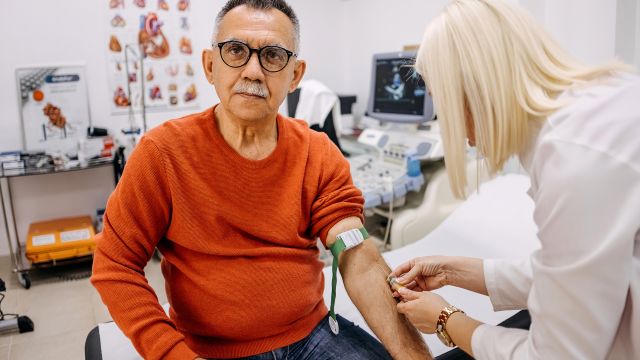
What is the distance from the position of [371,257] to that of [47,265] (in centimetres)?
262

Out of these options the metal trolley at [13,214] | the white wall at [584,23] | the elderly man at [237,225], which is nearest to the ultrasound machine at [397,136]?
the white wall at [584,23]

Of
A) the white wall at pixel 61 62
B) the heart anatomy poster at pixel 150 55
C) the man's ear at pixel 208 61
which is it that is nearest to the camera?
the man's ear at pixel 208 61

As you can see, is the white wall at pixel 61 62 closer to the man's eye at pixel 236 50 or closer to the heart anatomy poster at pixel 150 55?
the heart anatomy poster at pixel 150 55

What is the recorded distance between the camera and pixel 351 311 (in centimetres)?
172

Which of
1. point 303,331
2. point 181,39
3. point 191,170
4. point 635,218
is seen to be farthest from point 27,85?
point 635,218

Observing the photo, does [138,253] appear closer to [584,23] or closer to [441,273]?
[441,273]

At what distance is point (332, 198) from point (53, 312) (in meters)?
2.15

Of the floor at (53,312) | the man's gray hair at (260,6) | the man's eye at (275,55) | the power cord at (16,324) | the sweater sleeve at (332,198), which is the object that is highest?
the man's gray hair at (260,6)

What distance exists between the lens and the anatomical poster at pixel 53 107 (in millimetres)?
3254

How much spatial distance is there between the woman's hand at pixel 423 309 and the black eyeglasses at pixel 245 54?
0.71 metres

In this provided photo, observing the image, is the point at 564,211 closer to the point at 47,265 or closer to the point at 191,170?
the point at 191,170

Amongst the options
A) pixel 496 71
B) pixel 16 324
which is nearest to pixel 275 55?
pixel 496 71

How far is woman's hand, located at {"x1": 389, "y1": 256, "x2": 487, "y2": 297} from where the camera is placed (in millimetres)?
1255

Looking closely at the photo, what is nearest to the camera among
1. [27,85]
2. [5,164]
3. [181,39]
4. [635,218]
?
[635,218]
